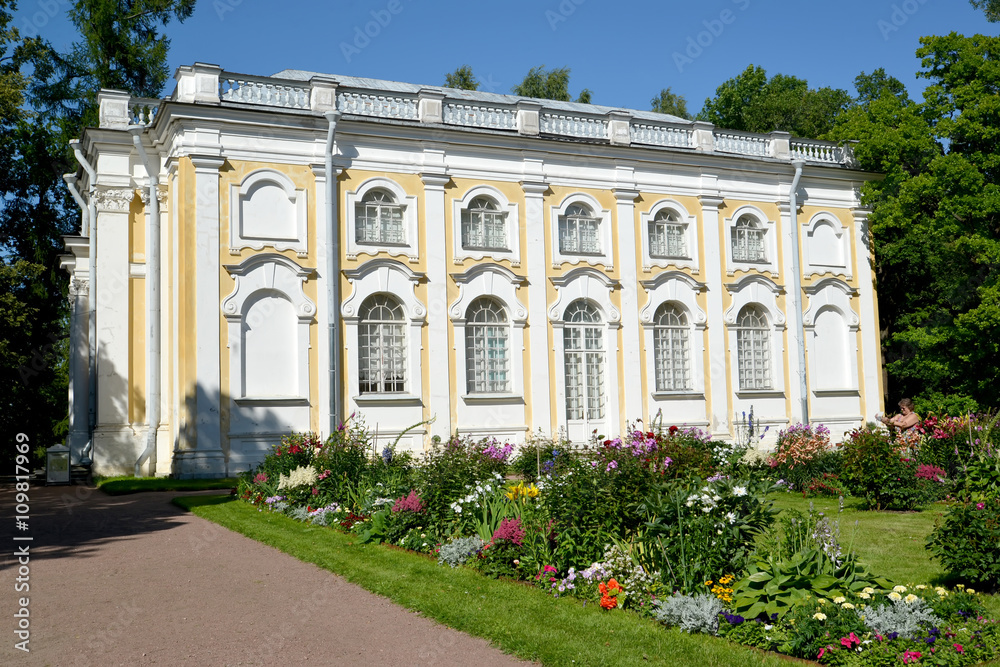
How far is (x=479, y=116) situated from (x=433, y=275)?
13.2 ft

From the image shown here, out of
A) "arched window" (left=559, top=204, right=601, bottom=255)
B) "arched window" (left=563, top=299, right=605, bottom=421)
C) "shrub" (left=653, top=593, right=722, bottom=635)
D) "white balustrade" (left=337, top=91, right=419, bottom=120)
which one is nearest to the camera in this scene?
"shrub" (left=653, top=593, right=722, bottom=635)

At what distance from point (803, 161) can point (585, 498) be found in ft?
63.5

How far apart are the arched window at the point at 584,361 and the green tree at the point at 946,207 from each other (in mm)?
8242

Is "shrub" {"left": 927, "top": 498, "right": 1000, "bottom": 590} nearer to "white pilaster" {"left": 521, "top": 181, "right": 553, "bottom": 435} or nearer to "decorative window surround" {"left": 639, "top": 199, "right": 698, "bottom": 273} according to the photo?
"white pilaster" {"left": 521, "top": 181, "right": 553, "bottom": 435}

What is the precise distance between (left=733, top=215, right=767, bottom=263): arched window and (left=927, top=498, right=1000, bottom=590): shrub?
56.6 ft

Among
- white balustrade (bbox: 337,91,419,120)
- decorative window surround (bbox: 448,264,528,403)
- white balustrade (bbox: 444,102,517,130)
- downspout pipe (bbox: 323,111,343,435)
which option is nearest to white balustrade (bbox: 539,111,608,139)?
white balustrade (bbox: 444,102,517,130)

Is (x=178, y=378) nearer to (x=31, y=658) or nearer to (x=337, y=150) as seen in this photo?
(x=337, y=150)

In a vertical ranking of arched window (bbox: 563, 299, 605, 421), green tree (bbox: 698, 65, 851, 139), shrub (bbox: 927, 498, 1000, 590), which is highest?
green tree (bbox: 698, 65, 851, 139)

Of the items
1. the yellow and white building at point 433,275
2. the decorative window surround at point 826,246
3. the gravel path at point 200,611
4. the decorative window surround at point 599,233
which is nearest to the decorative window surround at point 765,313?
the yellow and white building at point 433,275

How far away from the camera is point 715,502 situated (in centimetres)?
710

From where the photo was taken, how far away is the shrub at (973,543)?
23.3 feet

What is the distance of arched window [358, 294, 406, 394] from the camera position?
20.2 m

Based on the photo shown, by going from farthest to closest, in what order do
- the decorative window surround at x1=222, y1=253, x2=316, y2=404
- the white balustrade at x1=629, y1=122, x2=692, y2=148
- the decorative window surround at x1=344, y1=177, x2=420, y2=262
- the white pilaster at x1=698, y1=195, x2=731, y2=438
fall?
the white balustrade at x1=629, y1=122, x2=692, y2=148 < the white pilaster at x1=698, y1=195, x2=731, y2=438 < the decorative window surround at x1=344, y1=177, x2=420, y2=262 < the decorative window surround at x1=222, y1=253, x2=316, y2=404

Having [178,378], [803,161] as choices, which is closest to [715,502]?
[178,378]
